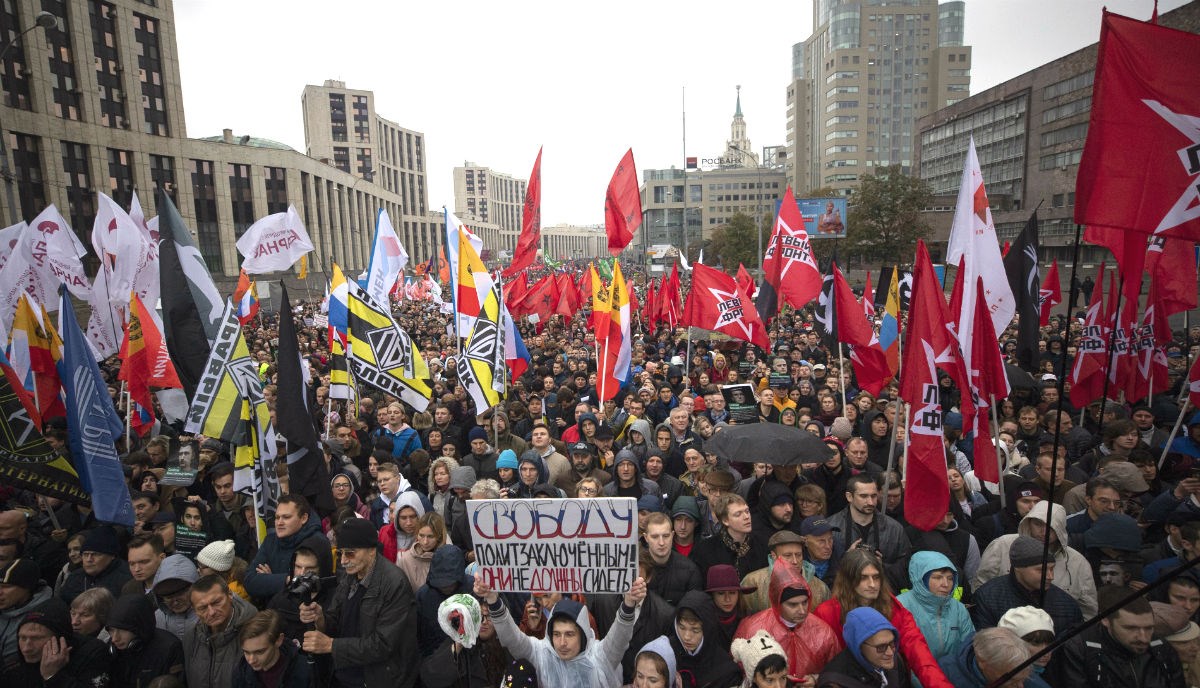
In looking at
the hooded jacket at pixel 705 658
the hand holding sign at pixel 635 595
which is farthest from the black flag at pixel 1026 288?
the hand holding sign at pixel 635 595

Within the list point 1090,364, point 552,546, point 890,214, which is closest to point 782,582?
point 552,546

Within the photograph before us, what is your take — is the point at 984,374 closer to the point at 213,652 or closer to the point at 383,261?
the point at 213,652

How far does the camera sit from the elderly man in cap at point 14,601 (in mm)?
3896

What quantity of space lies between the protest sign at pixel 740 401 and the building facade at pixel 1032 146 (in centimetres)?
4350

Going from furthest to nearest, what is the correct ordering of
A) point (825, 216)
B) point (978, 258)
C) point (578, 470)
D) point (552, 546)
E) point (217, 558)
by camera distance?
point (825, 216) → point (578, 470) → point (978, 258) → point (217, 558) → point (552, 546)

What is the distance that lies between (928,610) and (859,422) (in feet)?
19.1

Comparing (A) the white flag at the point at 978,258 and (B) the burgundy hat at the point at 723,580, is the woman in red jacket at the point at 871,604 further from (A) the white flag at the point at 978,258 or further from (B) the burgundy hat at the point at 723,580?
(A) the white flag at the point at 978,258

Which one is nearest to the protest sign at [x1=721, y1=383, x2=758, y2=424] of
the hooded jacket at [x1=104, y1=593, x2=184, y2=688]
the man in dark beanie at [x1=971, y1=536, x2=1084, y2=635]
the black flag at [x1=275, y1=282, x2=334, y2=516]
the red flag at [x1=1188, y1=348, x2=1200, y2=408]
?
the red flag at [x1=1188, y1=348, x2=1200, y2=408]

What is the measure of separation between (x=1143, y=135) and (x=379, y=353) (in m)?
7.36

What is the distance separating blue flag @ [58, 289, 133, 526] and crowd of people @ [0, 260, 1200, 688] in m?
0.35

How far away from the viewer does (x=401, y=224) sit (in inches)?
3868

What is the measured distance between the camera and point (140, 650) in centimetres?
369

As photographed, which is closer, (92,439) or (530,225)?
(92,439)

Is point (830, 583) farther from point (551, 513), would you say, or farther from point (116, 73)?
point (116, 73)
